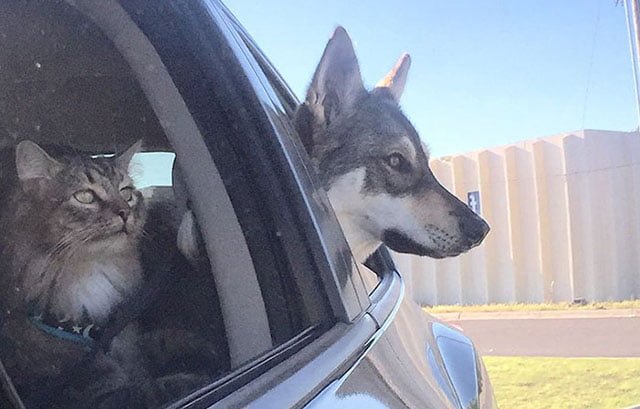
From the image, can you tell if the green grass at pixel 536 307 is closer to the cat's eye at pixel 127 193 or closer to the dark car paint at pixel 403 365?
the dark car paint at pixel 403 365

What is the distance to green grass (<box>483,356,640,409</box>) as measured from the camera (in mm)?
6723

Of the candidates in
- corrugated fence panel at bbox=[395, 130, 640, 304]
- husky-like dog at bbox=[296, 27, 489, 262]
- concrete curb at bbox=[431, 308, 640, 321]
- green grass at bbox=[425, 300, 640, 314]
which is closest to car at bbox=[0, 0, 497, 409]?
husky-like dog at bbox=[296, 27, 489, 262]

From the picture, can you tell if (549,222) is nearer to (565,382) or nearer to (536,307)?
(536,307)

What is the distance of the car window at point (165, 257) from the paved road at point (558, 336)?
7363 millimetres

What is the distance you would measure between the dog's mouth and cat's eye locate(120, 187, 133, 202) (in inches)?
52.2

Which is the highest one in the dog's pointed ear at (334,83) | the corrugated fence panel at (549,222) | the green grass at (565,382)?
the dog's pointed ear at (334,83)

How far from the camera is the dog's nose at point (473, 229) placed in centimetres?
351

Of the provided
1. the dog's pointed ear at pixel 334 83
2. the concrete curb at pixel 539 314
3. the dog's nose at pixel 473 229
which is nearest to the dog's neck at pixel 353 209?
the dog's pointed ear at pixel 334 83

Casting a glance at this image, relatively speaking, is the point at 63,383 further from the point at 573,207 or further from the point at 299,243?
the point at 573,207

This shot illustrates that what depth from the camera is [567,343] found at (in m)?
9.38

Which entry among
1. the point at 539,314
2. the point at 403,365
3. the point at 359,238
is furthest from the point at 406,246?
the point at 539,314

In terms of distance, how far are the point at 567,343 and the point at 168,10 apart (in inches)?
328

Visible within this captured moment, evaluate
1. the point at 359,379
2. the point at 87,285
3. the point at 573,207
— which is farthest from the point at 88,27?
the point at 573,207

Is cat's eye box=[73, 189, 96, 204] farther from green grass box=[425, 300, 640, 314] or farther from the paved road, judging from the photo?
green grass box=[425, 300, 640, 314]
